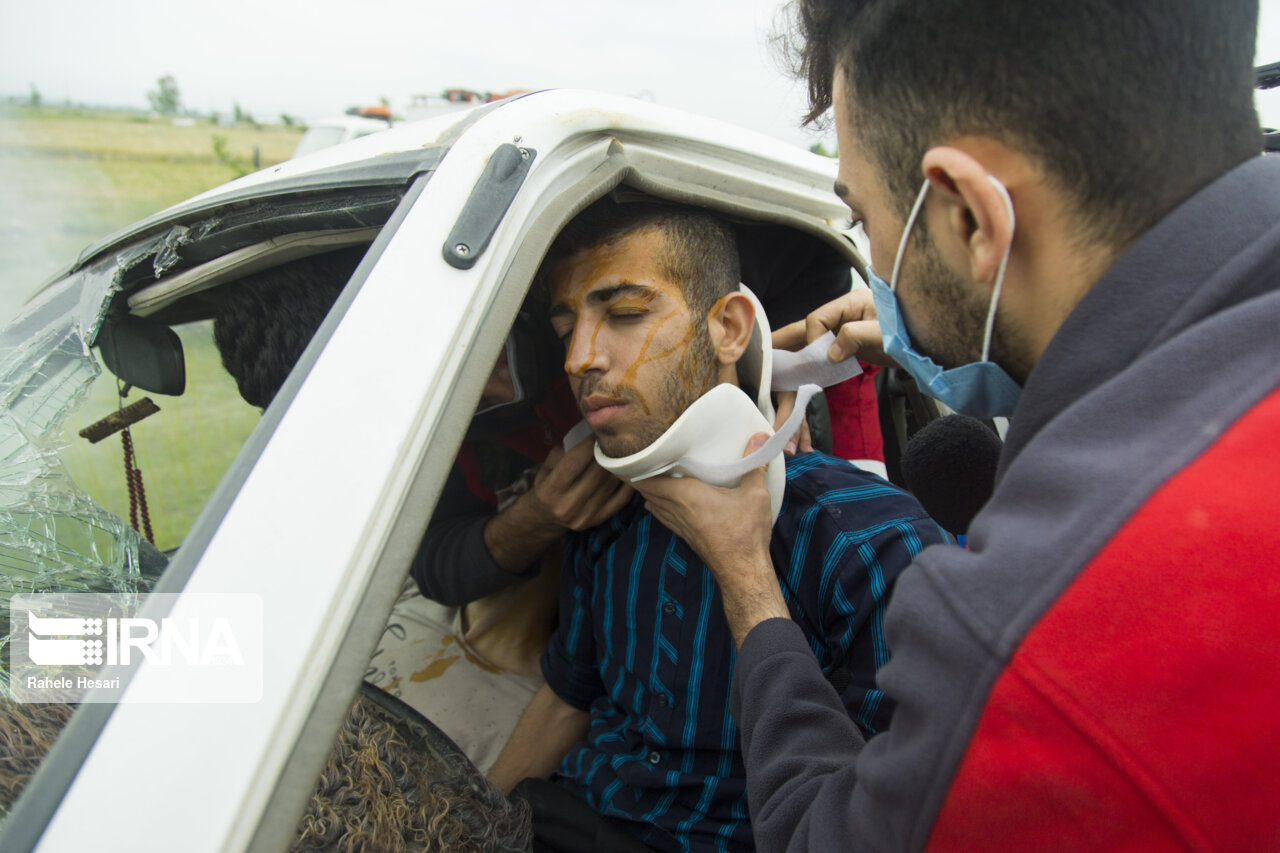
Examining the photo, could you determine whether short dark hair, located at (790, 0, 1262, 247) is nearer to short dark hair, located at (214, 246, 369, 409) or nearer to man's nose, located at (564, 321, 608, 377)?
man's nose, located at (564, 321, 608, 377)

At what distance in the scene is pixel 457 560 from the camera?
2.24m

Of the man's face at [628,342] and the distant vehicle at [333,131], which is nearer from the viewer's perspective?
the man's face at [628,342]

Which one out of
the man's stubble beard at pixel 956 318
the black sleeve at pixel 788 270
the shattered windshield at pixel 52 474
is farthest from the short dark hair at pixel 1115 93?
the shattered windshield at pixel 52 474

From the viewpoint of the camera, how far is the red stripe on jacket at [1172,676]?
1.99 feet

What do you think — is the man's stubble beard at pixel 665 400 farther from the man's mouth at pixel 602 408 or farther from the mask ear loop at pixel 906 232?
the mask ear loop at pixel 906 232

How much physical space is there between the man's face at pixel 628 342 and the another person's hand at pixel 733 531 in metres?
0.14

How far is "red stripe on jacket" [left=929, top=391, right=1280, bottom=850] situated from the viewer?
23.9 inches

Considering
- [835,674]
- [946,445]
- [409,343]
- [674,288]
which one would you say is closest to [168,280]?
[409,343]

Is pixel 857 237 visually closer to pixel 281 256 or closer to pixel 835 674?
pixel 835 674

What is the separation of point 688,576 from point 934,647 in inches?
40.6

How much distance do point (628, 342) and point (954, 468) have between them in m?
0.77

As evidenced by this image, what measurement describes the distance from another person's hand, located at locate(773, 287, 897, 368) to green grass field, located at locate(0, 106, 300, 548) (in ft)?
4.33

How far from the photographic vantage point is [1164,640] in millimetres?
613

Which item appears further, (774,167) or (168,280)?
(774,167)
